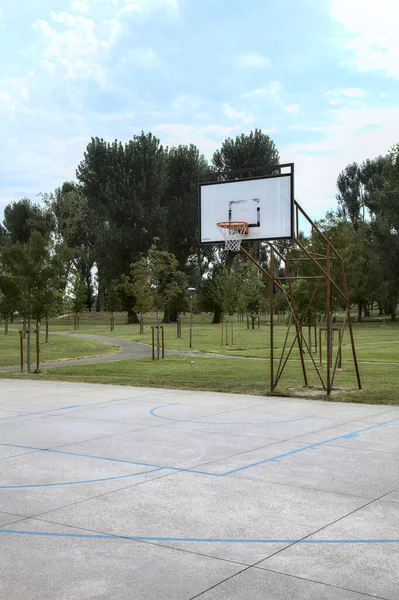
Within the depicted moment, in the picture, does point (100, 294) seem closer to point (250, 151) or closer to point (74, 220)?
point (74, 220)

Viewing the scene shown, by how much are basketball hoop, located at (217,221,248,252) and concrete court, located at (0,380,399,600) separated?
181 inches

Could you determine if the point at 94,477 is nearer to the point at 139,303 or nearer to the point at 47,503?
the point at 47,503

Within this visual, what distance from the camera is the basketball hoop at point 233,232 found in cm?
1441

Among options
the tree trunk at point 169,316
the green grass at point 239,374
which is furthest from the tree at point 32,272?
the tree trunk at point 169,316

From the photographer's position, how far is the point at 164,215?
61.0 metres

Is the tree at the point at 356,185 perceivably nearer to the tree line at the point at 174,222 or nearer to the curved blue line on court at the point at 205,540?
the tree line at the point at 174,222

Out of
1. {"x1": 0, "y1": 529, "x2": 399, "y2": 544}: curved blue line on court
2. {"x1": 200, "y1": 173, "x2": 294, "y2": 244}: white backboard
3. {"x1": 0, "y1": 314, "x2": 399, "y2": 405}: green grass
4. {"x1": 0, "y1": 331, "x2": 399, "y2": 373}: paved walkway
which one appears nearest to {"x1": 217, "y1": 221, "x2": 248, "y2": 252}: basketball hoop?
{"x1": 200, "y1": 173, "x2": 294, "y2": 244}: white backboard

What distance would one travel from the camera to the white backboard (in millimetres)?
14016

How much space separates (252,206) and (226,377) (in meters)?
5.30

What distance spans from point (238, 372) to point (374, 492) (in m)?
13.1

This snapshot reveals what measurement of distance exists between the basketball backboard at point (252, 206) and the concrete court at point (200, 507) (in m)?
4.63

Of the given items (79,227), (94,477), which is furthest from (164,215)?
(94,477)

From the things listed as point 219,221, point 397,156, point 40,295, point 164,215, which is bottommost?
point 40,295

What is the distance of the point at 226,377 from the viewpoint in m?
17.9
